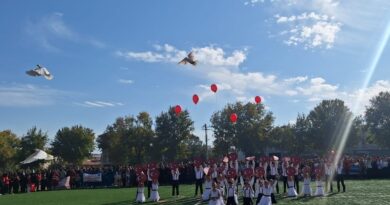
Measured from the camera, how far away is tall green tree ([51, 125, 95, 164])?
253ft

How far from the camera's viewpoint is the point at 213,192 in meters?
19.2

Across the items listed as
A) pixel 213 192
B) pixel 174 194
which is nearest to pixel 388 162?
pixel 174 194

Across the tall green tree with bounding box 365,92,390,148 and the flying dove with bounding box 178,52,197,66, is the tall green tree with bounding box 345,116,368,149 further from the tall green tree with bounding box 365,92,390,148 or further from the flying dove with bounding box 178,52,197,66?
the flying dove with bounding box 178,52,197,66

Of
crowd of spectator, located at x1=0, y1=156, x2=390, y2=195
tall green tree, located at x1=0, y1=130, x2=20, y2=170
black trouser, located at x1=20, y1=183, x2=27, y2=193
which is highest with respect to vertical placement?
tall green tree, located at x1=0, y1=130, x2=20, y2=170

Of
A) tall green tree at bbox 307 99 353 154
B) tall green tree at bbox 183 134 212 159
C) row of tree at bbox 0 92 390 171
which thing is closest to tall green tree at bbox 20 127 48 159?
row of tree at bbox 0 92 390 171

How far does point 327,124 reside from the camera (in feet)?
269

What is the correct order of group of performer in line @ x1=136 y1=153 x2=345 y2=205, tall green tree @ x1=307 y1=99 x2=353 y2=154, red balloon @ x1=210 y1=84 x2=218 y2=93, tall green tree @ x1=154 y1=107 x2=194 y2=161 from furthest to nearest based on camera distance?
tall green tree @ x1=307 y1=99 x2=353 y2=154 < tall green tree @ x1=154 y1=107 x2=194 y2=161 < red balloon @ x1=210 y1=84 x2=218 y2=93 < group of performer in line @ x1=136 y1=153 x2=345 y2=205

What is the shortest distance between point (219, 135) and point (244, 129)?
5.14 metres

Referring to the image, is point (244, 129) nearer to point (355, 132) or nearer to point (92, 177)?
point (355, 132)

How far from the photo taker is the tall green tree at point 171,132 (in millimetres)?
73188

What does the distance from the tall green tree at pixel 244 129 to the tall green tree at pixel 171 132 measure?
10433 millimetres

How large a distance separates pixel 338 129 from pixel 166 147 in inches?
1166

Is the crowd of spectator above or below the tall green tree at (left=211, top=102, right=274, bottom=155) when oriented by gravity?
below

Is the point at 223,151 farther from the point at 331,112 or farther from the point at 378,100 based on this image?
the point at 378,100
